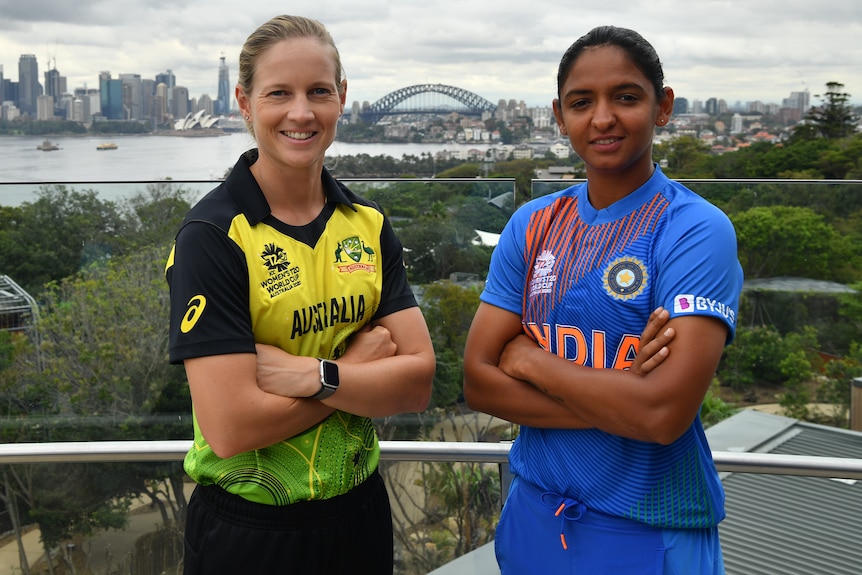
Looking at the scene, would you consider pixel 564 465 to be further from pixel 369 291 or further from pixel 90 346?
pixel 90 346

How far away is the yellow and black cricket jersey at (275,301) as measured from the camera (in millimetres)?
1380

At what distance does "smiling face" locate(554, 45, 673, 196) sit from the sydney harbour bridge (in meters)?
19.1

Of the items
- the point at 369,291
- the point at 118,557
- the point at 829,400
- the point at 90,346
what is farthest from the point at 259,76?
the point at 829,400

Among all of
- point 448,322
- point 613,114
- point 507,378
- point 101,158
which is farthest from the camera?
point 101,158

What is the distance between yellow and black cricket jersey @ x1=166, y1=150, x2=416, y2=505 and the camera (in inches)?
54.3

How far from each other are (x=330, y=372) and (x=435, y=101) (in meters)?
24.9

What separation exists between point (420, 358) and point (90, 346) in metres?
2.01

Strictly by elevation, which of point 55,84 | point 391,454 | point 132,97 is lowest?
point 391,454

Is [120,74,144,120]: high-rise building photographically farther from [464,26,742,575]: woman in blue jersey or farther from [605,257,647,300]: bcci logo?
[605,257,647,300]: bcci logo

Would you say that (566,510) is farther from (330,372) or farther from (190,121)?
(190,121)

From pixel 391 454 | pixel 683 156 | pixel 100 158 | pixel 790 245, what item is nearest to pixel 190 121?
pixel 100 158

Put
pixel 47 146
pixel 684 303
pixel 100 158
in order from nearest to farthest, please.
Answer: pixel 684 303, pixel 47 146, pixel 100 158

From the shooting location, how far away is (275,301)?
4.74ft

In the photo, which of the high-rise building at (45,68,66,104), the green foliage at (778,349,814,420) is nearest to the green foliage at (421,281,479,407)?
the green foliage at (778,349,814,420)
